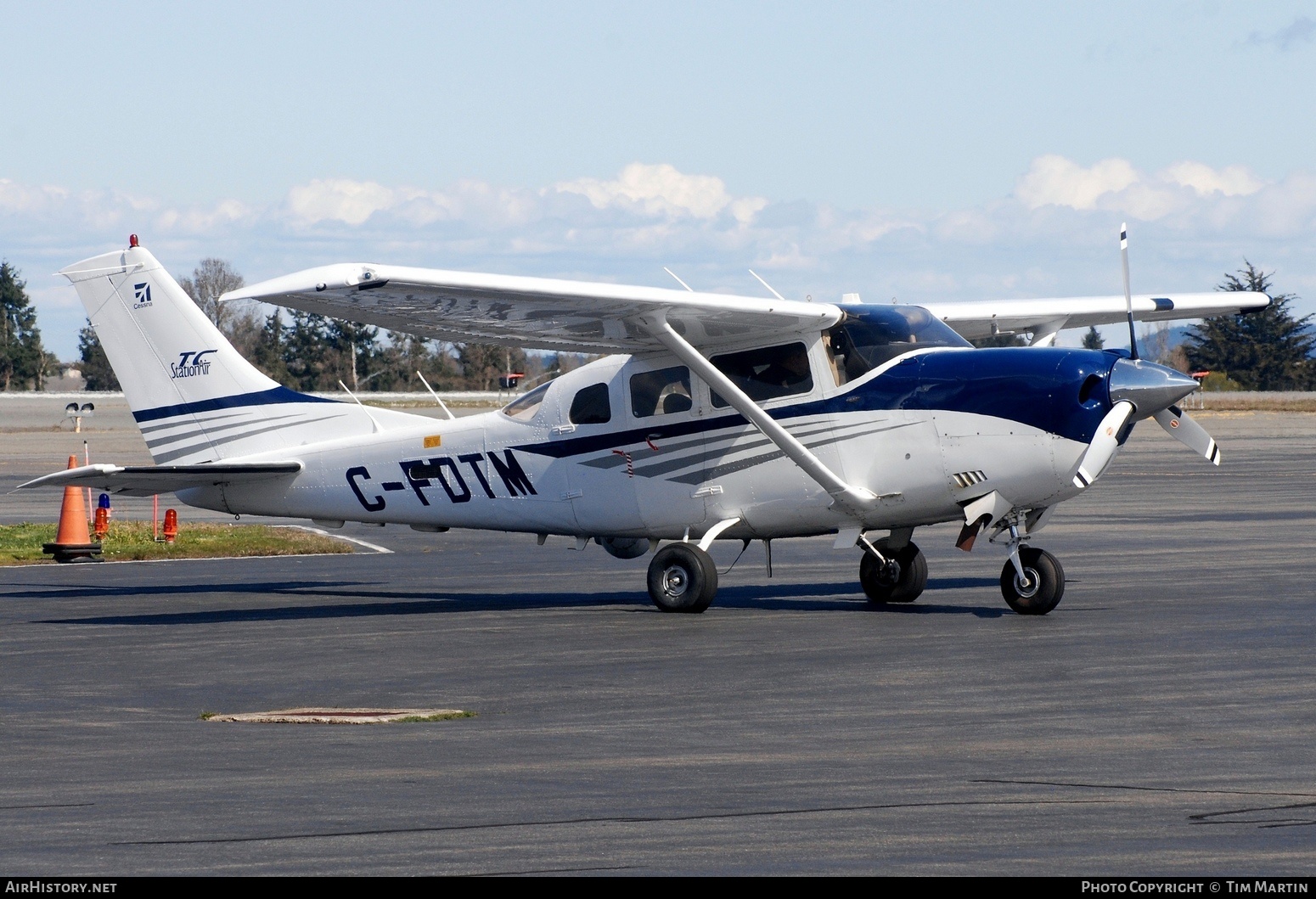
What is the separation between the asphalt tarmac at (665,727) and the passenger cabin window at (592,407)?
6.09 feet

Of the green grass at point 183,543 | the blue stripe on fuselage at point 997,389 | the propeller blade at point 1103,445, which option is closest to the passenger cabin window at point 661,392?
the blue stripe on fuselage at point 997,389

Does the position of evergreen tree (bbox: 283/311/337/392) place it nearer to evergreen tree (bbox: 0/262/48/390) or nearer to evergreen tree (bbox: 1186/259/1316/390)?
evergreen tree (bbox: 0/262/48/390)

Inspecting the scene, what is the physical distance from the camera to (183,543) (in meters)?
23.8

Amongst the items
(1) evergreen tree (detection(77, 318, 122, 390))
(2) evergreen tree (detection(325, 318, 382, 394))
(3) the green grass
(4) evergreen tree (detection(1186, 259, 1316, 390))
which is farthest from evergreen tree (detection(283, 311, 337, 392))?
(3) the green grass

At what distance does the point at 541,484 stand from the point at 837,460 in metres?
3.23

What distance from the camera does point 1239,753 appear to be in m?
8.34

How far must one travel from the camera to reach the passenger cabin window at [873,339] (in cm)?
1553

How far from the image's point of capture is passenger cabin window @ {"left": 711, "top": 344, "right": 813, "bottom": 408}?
15.8 m

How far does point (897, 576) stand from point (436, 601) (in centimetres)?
481

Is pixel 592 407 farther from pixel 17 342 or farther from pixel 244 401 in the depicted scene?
pixel 17 342

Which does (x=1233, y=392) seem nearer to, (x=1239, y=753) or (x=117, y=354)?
(x=117, y=354)

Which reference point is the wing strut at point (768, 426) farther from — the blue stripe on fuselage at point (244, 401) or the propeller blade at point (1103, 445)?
the blue stripe on fuselage at point (244, 401)

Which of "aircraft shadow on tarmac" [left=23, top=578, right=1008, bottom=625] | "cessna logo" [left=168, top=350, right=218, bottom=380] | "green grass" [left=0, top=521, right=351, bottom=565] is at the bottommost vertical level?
"aircraft shadow on tarmac" [left=23, top=578, right=1008, bottom=625]

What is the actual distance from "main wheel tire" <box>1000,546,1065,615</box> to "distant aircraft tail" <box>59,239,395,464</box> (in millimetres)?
7306
